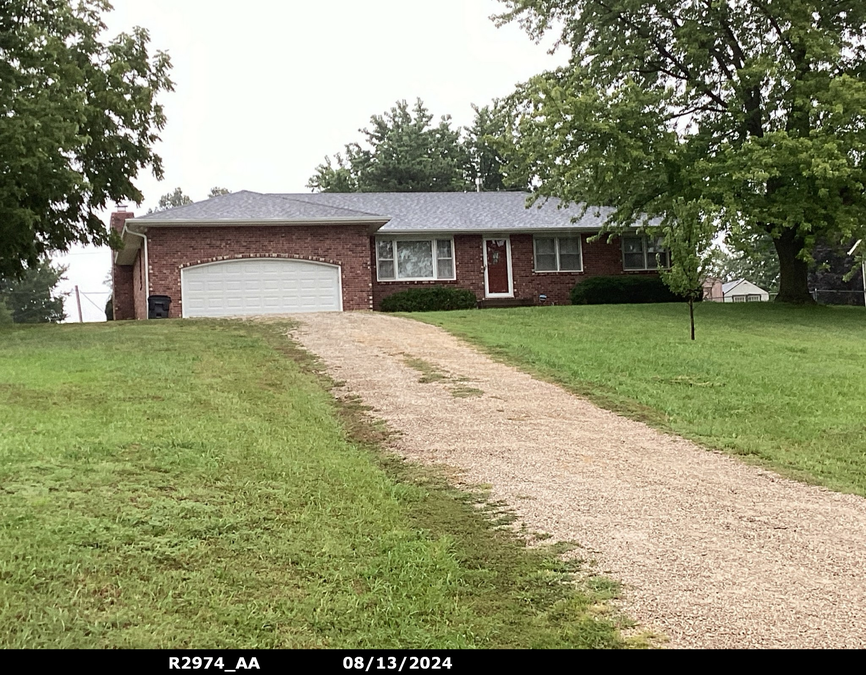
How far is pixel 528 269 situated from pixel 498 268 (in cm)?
99

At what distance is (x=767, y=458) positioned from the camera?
8062mm

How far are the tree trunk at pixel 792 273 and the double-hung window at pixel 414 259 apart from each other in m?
9.79

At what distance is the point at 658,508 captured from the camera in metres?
6.18

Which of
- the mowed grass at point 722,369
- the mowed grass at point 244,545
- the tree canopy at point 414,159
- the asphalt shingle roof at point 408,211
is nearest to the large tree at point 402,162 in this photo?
the tree canopy at point 414,159

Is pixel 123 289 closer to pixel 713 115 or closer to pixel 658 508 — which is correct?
pixel 713 115

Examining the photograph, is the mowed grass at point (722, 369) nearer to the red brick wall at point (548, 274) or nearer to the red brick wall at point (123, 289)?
the red brick wall at point (548, 274)

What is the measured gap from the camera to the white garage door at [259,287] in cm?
2302

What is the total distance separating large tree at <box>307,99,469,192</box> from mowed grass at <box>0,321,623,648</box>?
3802 cm

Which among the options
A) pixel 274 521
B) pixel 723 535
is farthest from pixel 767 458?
pixel 274 521

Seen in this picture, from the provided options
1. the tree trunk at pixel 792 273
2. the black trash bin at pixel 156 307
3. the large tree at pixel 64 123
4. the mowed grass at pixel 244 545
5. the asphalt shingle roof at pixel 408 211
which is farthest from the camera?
the tree trunk at pixel 792 273

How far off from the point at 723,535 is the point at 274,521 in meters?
2.91

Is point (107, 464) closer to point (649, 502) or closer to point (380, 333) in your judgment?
point (649, 502)
